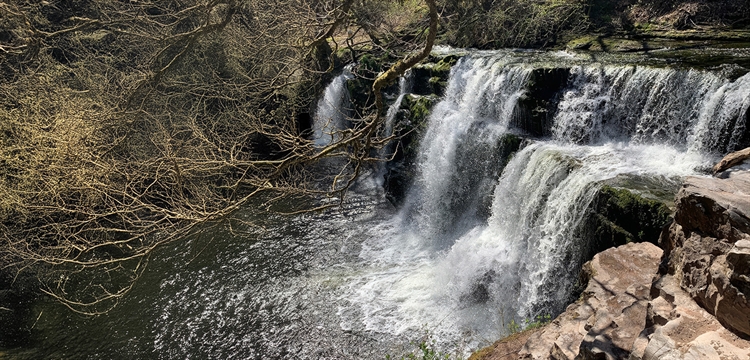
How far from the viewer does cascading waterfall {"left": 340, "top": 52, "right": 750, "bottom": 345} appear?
19.7ft

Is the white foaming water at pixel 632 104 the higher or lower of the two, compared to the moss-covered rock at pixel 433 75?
lower

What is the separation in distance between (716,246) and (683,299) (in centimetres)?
37

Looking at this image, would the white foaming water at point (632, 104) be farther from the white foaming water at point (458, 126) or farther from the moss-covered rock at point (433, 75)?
the moss-covered rock at point (433, 75)

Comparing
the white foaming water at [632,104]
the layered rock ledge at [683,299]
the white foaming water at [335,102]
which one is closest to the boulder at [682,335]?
the layered rock ledge at [683,299]

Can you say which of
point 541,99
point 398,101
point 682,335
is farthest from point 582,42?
point 682,335

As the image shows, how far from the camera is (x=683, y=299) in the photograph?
9.16ft

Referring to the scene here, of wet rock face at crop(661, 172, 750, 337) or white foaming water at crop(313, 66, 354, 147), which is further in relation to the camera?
white foaming water at crop(313, 66, 354, 147)

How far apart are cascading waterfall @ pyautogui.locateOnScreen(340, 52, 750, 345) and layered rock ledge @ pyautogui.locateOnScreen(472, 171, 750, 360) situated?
2.02m

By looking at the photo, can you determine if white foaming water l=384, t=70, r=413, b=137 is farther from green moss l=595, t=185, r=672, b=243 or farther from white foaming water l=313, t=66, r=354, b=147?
green moss l=595, t=185, r=672, b=243

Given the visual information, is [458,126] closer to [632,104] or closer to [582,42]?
[632,104]

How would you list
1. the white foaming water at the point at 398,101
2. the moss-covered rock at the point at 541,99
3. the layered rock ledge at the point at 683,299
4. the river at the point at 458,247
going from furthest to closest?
the white foaming water at the point at 398,101 < the moss-covered rock at the point at 541,99 < the river at the point at 458,247 < the layered rock ledge at the point at 683,299

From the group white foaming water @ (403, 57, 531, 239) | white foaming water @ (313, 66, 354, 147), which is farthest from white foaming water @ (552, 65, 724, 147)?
white foaming water @ (313, 66, 354, 147)

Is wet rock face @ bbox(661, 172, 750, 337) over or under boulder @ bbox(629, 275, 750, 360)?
over

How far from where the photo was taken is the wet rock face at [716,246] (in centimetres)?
232
